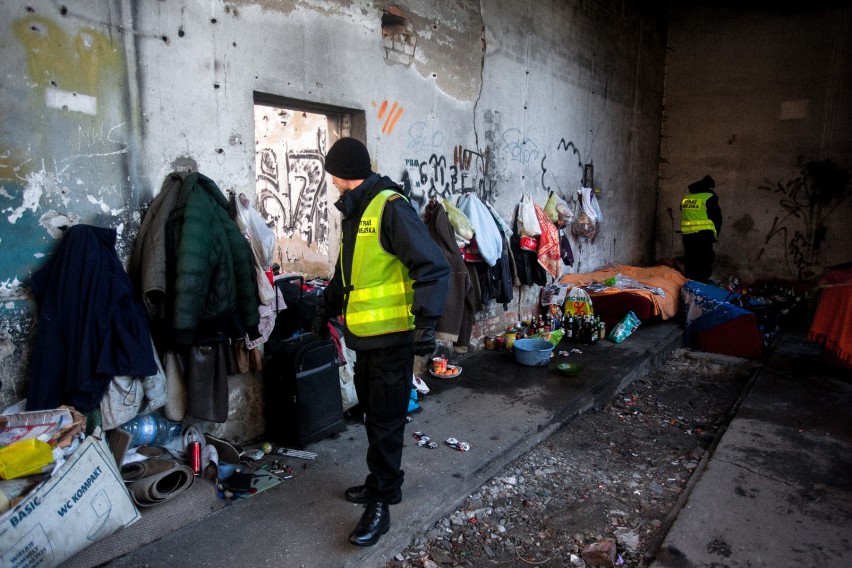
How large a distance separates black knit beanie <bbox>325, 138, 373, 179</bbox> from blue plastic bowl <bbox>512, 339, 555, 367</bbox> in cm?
328

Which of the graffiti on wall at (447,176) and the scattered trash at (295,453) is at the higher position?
the graffiti on wall at (447,176)

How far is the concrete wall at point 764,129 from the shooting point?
9.07 meters

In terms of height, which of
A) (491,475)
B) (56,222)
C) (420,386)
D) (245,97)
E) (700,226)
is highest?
(245,97)

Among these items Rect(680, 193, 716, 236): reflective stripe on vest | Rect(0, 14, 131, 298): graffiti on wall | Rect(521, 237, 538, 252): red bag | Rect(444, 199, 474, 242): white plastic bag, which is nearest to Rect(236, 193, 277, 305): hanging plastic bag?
Rect(0, 14, 131, 298): graffiti on wall

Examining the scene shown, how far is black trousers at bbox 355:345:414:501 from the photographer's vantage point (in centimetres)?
284

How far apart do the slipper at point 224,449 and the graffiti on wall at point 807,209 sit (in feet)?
31.3

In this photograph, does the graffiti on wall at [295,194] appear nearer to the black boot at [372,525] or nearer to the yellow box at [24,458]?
the black boot at [372,525]

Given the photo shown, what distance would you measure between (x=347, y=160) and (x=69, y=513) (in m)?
2.06

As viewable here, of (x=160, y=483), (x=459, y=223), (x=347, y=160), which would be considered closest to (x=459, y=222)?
(x=459, y=223)

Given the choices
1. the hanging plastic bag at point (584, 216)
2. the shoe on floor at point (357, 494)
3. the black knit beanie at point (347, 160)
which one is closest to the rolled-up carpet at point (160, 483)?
the shoe on floor at point (357, 494)

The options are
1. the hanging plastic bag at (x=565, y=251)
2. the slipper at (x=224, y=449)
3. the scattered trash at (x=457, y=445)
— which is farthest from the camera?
the hanging plastic bag at (x=565, y=251)

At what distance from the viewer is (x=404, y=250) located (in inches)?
107

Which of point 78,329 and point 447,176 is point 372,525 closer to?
point 78,329

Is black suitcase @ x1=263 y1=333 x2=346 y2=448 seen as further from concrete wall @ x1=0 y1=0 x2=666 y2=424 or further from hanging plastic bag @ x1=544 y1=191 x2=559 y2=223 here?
hanging plastic bag @ x1=544 y1=191 x2=559 y2=223
